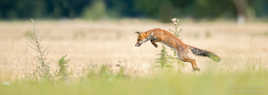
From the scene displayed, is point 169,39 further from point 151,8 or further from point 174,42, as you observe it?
point 151,8

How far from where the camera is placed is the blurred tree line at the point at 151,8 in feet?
182

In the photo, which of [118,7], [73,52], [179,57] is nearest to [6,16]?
[118,7]

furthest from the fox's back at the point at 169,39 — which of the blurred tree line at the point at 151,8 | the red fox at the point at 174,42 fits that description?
the blurred tree line at the point at 151,8

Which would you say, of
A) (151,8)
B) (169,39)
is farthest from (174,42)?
(151,8)

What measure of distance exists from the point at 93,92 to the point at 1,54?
1278cm

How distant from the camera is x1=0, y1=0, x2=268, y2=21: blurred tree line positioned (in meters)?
55.5

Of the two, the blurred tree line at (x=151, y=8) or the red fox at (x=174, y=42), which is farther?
the blurred tree line at (x=151, y=8)

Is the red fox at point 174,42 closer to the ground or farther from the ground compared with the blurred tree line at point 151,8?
closer to the ground

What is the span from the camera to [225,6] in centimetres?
6006

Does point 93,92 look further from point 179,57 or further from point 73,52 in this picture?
point 73,52

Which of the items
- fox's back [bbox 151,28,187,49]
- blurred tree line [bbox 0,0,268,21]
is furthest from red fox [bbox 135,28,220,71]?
blurred tree line [bbox 0,0,268,21]

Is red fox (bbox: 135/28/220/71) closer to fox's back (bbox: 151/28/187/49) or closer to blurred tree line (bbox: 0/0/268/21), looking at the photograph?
fox's back (bbox: 151/28/187/49)

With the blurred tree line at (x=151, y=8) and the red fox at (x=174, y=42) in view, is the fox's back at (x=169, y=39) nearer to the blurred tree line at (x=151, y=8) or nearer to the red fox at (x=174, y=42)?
the red fox at (x=174, y=42)

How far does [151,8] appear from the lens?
7700 centimetres
